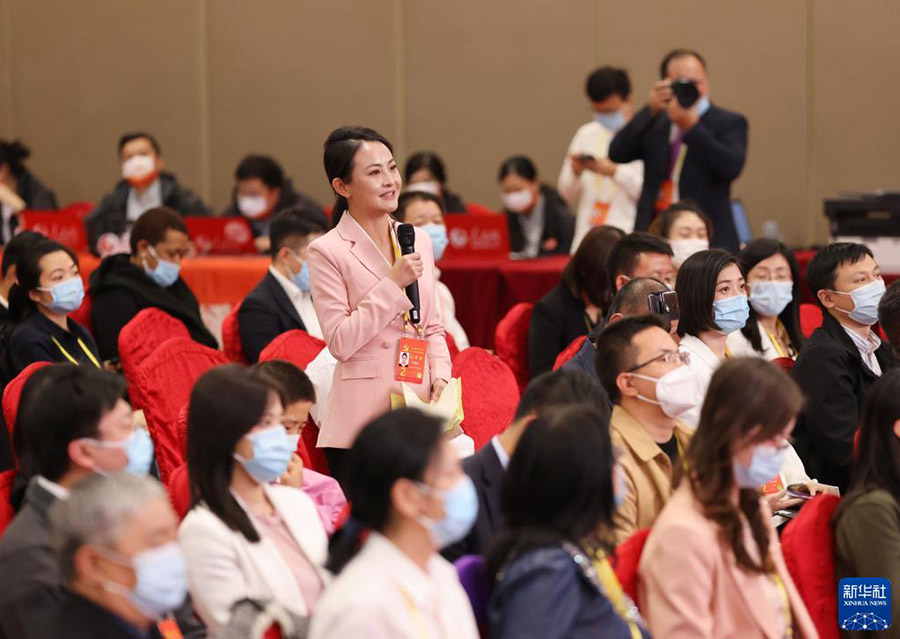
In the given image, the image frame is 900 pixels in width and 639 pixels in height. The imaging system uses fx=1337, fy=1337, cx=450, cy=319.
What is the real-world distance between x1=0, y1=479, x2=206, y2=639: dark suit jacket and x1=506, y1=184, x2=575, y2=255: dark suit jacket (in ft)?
18.3

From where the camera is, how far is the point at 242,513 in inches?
96.2

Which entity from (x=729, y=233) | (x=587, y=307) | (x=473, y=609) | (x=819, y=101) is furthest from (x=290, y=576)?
(x=819, y=101)

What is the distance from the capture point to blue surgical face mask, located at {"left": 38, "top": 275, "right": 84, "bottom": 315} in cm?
433

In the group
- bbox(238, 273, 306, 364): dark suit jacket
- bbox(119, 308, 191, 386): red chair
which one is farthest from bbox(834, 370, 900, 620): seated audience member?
bbox(238, 273, 306, 364): dark suit jacket

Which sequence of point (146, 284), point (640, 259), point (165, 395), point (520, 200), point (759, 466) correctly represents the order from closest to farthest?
point (759, 466)
point (165, 395)
point (640, 259)
point (146, 284)
point (520, 200)

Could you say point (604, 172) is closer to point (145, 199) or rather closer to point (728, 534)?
point (145, 199)

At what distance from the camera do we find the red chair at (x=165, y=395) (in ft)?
12.1

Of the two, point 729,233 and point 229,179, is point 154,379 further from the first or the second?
point 229,179

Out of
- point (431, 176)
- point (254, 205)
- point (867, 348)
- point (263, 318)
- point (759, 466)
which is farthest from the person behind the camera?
point (431, 176)

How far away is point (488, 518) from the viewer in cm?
261

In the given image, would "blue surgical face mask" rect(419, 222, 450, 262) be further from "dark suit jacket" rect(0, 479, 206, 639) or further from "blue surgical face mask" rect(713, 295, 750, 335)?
"dark suit jacket" rect(0, 479, 206, 639)

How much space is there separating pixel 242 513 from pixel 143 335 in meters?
2.08

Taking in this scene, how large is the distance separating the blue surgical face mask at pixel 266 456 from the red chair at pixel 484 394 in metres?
1.26

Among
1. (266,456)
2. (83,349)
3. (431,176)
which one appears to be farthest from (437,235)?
(266,456)
